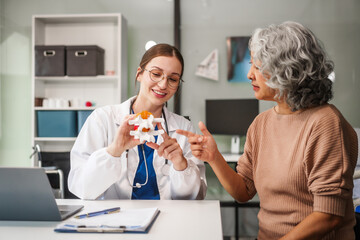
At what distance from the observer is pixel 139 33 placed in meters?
4.23

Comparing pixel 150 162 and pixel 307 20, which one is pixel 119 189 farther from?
pixel 307 20

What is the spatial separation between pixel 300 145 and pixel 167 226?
0.54 m

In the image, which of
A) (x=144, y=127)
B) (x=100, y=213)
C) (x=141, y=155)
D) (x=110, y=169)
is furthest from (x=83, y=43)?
(x=100, y=213)

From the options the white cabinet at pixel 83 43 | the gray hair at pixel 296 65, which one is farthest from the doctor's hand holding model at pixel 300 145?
the white cabinet at pixel 83 43

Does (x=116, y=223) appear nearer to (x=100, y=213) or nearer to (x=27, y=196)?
(x=100, y=213)

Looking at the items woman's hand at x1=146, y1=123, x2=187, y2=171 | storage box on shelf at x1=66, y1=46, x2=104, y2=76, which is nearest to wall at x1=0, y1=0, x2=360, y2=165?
storage box on shelf at x1=66, y1=46, x2=104, y2=76

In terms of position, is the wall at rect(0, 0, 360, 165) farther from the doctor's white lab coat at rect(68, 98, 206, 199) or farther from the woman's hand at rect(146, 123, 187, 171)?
the woman's hand at rect(146, 123, 187, 171)

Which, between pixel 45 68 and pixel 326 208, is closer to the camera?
pixel 326 208

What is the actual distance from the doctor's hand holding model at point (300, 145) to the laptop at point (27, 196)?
0.77 m

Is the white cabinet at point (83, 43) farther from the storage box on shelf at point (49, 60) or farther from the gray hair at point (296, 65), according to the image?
the gray hair at point (296, 65)

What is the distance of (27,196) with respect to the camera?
113 centimetres

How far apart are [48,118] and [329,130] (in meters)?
3.32

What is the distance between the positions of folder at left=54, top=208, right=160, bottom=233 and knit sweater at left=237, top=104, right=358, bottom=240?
437mm

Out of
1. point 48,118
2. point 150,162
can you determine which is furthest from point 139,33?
point 150,162
